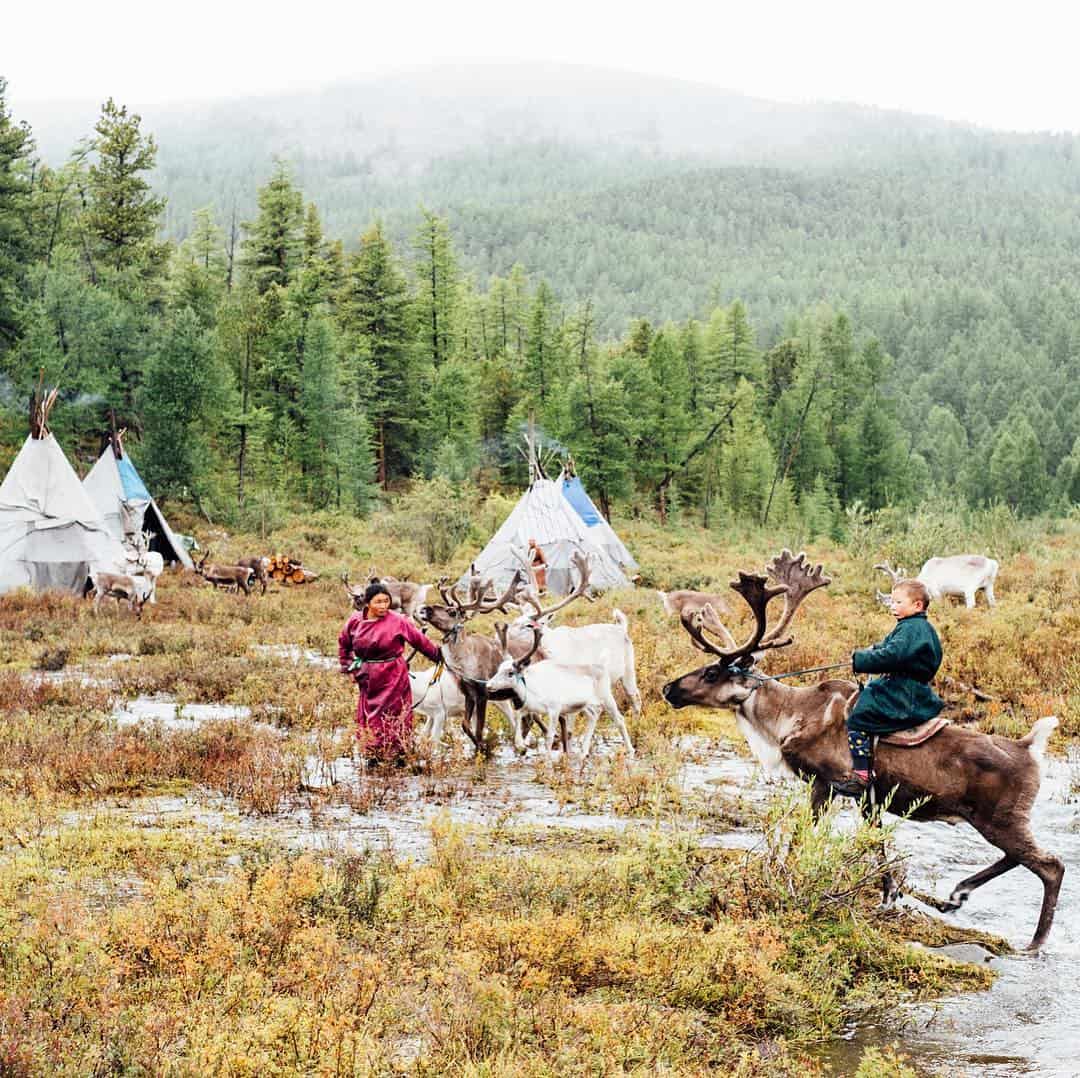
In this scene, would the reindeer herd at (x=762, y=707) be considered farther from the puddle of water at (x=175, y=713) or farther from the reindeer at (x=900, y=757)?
the puddle of water at (x=175, y=713)

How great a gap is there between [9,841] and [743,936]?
17.0 ft

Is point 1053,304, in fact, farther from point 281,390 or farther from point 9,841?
point 9,841

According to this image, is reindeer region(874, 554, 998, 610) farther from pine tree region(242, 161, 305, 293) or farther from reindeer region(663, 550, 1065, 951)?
pine tree region(242, 161, 305, 293)

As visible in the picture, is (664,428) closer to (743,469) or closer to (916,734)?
(743,469)

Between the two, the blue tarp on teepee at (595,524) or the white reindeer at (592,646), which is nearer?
the white reindeer at (592,646)

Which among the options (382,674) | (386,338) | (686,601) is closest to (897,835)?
(382,674)

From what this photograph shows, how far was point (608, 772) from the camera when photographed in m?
10.7

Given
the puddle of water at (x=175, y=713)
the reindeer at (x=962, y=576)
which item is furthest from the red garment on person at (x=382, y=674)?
the reindeer at (x=962, y=576)

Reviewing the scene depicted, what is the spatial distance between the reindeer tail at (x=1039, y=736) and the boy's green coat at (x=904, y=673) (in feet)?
1.99

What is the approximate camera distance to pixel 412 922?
249 inches

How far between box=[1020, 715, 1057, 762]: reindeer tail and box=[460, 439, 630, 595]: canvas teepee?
67.1 feet

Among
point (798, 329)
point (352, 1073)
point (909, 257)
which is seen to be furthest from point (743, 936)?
point (909, 257)

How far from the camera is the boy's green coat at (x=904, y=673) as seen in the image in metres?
7.21

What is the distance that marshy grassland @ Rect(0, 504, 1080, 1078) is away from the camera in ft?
15.8
